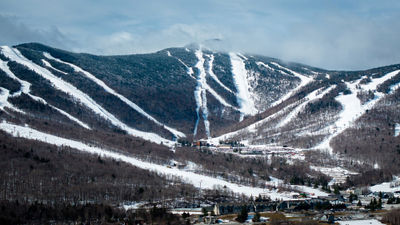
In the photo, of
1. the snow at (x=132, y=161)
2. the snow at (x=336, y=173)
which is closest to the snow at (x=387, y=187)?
the snow at (x=336, y=173)

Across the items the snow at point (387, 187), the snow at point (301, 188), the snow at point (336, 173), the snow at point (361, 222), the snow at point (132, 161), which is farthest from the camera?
the snow at point (336, 173)

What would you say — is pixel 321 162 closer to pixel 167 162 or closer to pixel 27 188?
pixel 167 162

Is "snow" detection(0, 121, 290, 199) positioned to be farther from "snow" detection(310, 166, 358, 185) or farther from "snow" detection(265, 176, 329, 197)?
"snow" detection(310, 166, 358, 185)

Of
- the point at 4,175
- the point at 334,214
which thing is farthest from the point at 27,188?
the point at 334,214

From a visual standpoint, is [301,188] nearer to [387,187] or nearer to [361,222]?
[387,187]

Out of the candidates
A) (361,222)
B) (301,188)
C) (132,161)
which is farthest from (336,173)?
(361,222)

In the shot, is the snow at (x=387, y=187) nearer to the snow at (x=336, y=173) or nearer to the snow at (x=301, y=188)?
the snow at (x=336, y=173)
